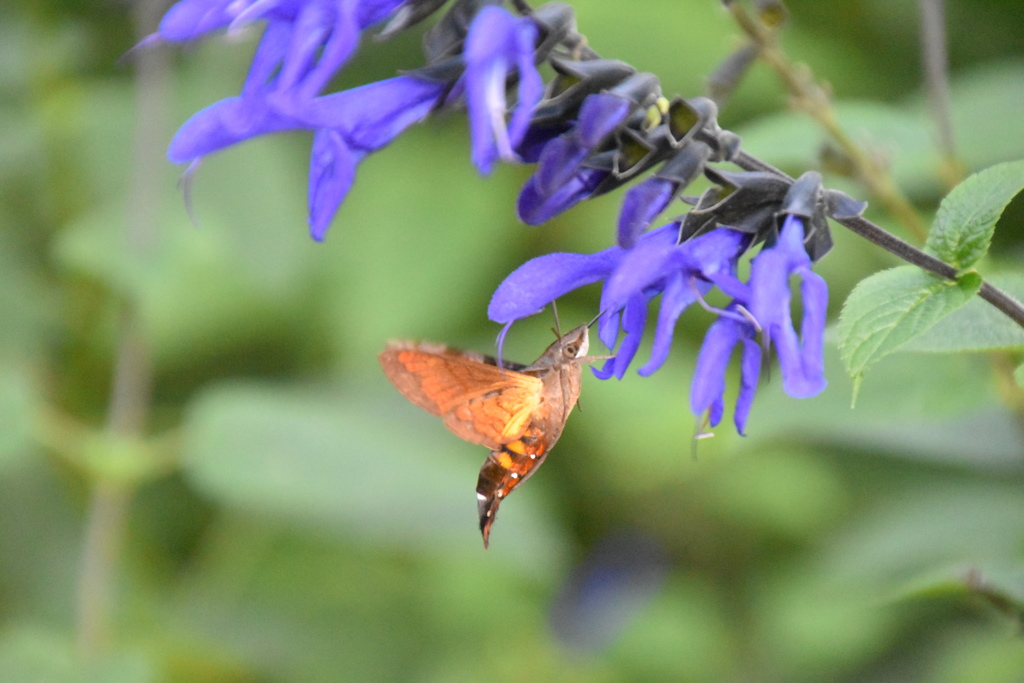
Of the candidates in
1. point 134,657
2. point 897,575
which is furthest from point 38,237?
point 897,575

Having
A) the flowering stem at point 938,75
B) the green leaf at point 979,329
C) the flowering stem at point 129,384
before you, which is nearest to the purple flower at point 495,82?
the green leaf at point 979,329

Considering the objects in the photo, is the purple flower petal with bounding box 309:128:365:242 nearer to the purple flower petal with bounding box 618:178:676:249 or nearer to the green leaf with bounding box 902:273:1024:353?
the purple flower petal with bounding box 618:178:676:249

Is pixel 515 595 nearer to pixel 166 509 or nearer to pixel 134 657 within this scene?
pixel 166 509

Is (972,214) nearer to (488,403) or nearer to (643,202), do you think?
(643,202)

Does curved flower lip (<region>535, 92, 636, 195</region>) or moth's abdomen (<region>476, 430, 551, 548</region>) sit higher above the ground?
curved flower lip (<region>535, 92, 636, 195</region>)

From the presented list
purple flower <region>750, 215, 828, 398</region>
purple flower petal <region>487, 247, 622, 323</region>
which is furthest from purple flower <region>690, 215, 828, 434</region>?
purple flower petal <region>487, 247, 622, 323</region>
